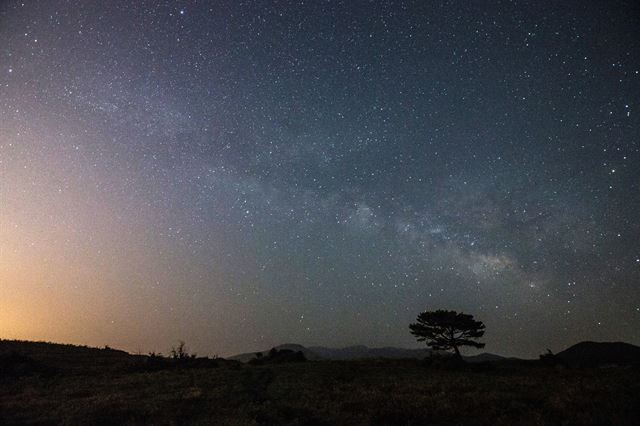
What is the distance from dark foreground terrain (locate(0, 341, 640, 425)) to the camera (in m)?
14.3

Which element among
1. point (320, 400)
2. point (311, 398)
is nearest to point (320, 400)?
point (320, 400)

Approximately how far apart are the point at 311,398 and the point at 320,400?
56 centimetres

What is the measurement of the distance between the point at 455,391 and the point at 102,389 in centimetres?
1915

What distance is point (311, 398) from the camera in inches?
715

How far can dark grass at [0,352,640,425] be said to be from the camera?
14242mm

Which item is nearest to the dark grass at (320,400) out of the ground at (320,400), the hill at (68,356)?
the ground at (320,400)

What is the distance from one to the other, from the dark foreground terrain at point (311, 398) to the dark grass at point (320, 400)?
44mm

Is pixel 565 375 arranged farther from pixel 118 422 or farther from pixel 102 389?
pixel 102 389

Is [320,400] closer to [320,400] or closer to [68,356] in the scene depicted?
[320,400]

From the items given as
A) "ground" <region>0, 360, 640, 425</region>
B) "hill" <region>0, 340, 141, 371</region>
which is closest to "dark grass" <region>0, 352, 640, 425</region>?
"ground" <region>0, 360, 640, 425</region>

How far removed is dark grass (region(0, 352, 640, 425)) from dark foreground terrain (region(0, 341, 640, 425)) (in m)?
0.04

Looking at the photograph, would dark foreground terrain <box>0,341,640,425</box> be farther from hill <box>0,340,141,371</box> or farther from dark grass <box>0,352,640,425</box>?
hill <box>0,340,141,371</box>

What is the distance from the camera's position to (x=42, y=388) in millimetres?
22875

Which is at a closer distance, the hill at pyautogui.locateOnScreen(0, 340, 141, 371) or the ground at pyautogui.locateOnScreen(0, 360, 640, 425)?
the ground at pyautogui.locateOnScreen(0, 360, 640, 425)
